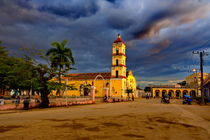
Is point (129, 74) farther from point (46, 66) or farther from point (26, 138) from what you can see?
point (26, 138)

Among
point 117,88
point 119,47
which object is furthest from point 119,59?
point 117,88

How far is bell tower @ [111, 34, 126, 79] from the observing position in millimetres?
49731

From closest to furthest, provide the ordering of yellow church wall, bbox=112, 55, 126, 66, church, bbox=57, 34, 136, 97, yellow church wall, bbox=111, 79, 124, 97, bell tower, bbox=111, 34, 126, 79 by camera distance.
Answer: yellow church wall, bbox=111, 79, 124, 97 → church, bbox=57, 34, 136, 97 → bell tower, bbox=111, 34, 126, 79 → yellow church wall, bbox=112, 55, 126, 66

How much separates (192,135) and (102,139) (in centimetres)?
333

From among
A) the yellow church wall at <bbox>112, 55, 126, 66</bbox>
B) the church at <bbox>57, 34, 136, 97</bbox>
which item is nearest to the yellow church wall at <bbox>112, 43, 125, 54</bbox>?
the church at <bbox>57, 34, 136, 97</bbox>

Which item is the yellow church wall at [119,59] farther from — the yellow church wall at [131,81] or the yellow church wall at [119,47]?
the yellow church wall at [131,81]

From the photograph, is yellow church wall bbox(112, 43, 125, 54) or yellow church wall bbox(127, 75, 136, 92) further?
yellow church wall bbox(127, 75, 136, 92)

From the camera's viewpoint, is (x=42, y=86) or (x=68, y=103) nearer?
(x=42, y=86)

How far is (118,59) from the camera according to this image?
50.5m

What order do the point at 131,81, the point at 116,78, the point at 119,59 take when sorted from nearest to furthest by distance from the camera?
1. the point at 116,78
2. the point at 119,59
3. the point at 131,81

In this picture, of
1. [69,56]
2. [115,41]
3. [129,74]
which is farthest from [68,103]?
[129,74]

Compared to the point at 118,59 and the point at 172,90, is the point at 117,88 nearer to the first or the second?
the point at 118,59

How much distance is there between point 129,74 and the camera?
57656 mm

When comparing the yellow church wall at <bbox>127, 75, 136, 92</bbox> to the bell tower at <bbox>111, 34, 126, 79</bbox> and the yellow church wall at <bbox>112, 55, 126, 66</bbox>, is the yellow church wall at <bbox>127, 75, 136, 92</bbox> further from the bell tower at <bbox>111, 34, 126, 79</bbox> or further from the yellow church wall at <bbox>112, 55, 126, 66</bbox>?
the yellow church wall at <bbox>112, 55, 126, 66</bbox>
